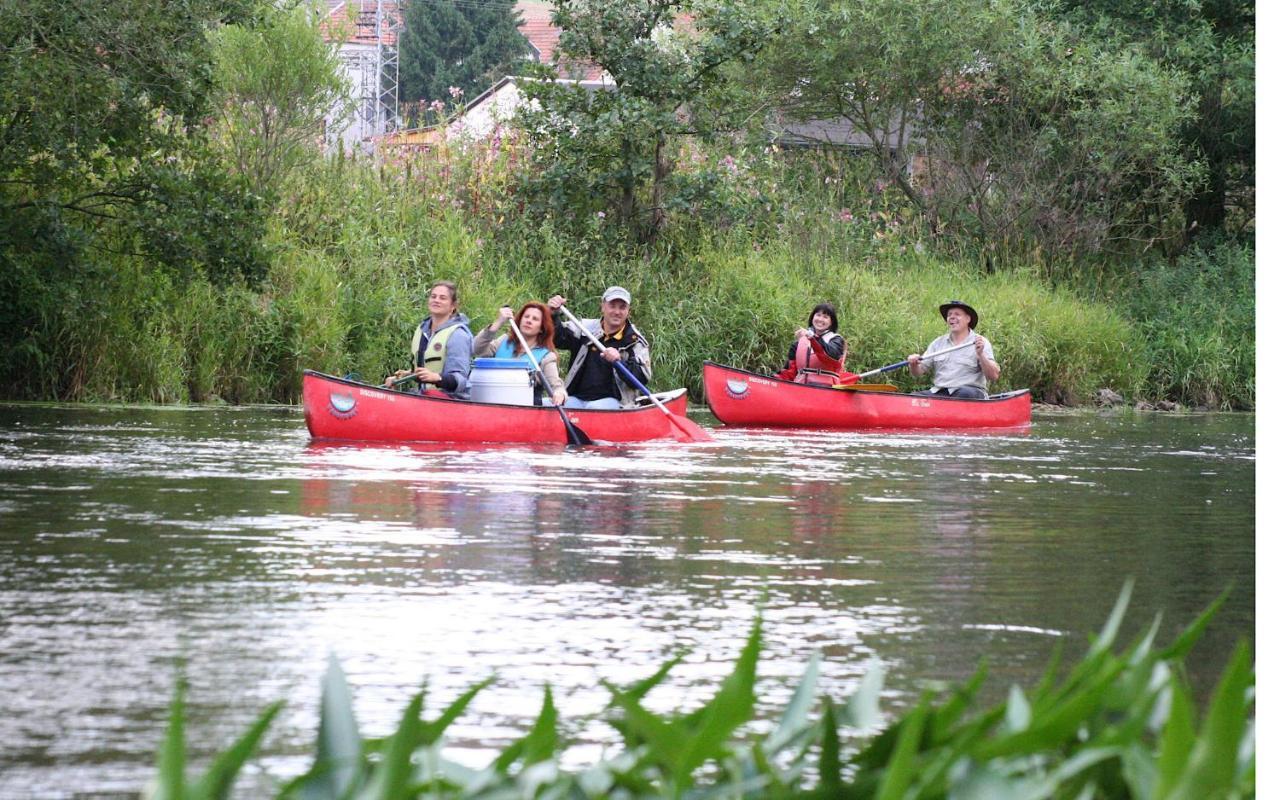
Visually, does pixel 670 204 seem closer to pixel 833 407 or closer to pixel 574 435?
pixel 833 407

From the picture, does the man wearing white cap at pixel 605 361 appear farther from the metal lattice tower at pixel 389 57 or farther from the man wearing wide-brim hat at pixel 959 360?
the metal lattice tower at pixel 389 57

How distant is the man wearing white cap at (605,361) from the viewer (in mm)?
16297

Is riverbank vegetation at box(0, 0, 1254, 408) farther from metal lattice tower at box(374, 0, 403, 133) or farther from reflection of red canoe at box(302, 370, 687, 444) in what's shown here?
metal lattice tower at box(374, 0, 403, 133)

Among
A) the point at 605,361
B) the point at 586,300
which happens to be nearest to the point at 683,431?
the point at 605,361

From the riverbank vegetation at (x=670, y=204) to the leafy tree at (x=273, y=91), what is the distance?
4 cm

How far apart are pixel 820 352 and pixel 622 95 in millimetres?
6466

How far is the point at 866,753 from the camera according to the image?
246 centimetres

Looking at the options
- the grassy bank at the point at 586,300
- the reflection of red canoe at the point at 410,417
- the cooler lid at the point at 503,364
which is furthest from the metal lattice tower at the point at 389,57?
the reflection of red canoe at the point at 410,417

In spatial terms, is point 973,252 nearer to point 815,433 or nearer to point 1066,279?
point 1066,279

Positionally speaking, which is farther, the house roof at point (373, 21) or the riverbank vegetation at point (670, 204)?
the house roof at point (373, 21)

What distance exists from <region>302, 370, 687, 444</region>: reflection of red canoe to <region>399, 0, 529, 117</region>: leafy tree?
53127 mm

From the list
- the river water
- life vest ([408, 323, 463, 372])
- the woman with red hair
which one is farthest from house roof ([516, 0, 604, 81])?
the river water

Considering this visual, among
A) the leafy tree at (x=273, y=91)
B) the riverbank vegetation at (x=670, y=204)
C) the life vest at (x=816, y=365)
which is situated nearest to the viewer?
the riverbank vegetation at (x=670, y=204)

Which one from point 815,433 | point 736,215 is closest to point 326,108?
point 736,215
